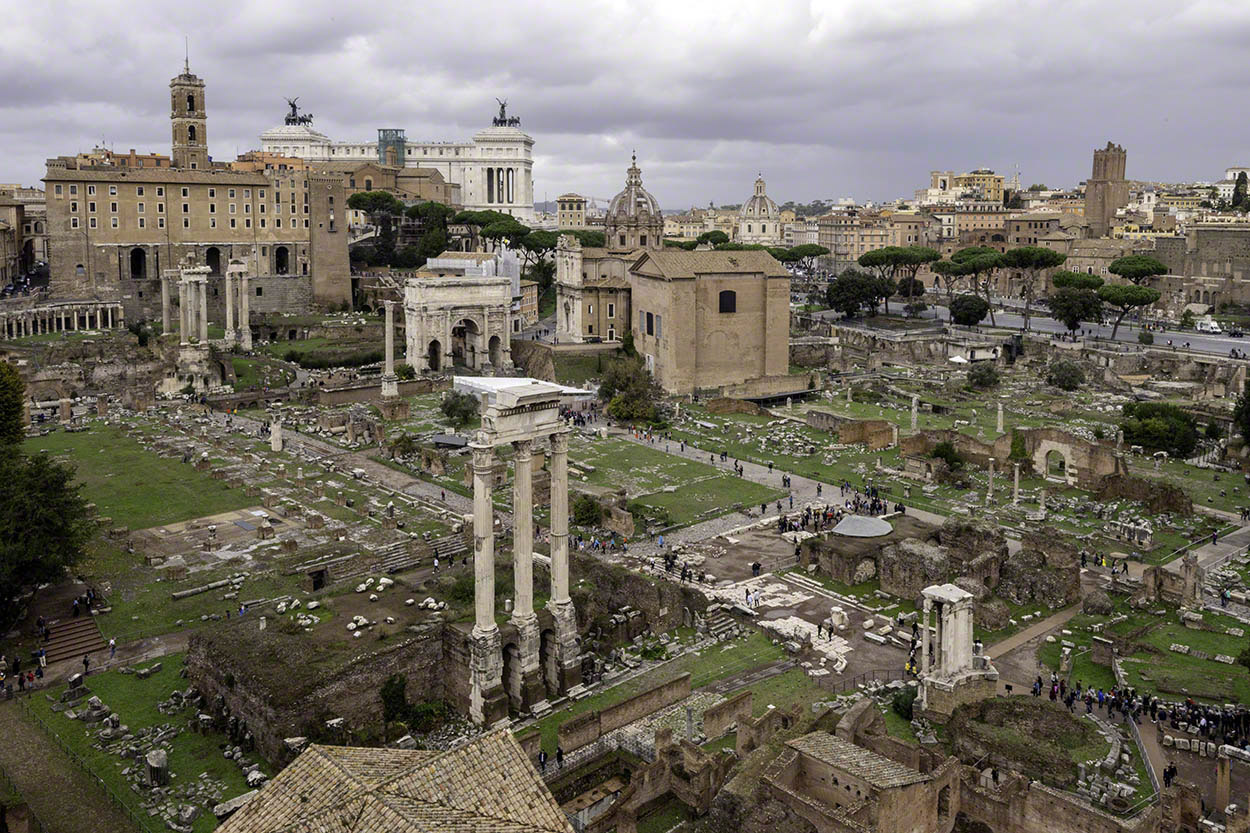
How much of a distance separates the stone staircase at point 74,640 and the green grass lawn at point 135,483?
8795mm

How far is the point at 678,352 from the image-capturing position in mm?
64125

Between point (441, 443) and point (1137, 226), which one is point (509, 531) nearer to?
point (441, 443)

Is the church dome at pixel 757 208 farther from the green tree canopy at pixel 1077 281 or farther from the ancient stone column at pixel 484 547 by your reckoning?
the ancient stone column at pixel 484 547

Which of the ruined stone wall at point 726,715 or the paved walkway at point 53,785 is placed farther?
the ruined stone wall at point 726,715

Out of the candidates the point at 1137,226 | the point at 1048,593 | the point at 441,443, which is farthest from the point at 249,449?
the point at 1137,226

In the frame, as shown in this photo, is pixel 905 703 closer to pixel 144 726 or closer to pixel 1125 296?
pixel 144 726

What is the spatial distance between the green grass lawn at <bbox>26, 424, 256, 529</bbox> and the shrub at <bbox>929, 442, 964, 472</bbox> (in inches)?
1099

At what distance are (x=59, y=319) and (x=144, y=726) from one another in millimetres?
55907

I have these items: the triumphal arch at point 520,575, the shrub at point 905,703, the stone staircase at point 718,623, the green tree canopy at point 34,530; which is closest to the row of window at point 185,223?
the green tree canopy at point 34,530

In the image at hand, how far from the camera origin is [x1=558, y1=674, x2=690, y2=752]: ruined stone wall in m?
21.3

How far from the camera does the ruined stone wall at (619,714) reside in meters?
21.3

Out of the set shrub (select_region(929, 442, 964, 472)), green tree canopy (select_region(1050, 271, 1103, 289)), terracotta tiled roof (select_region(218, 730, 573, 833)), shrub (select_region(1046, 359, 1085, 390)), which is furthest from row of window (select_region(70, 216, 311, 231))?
terracotta tiled roof (select_region(218, 730, 573, 833))

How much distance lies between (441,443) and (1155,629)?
30.6 metres

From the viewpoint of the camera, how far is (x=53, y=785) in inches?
800
